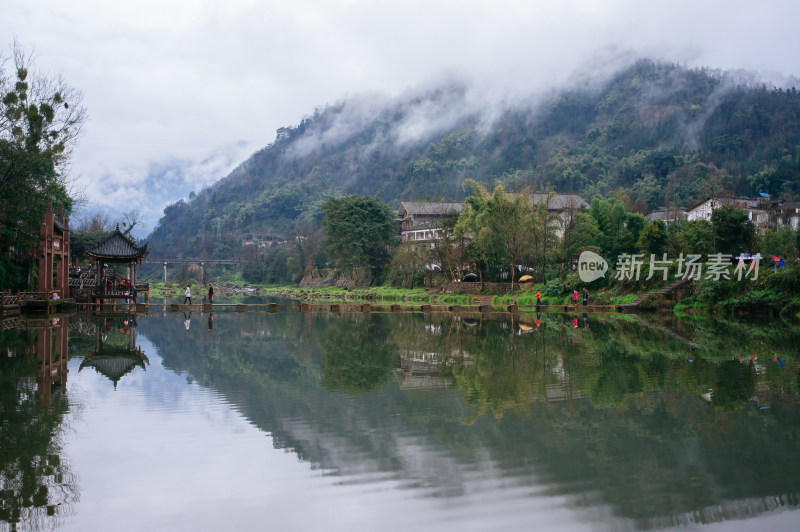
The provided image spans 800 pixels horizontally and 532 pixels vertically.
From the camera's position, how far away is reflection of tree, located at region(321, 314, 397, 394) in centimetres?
1002

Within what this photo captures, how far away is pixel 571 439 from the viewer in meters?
6.54

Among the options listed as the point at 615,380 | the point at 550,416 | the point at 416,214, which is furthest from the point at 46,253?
the point at 416,214

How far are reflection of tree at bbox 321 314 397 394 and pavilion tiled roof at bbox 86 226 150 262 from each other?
51.7ft

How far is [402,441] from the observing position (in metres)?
6.59

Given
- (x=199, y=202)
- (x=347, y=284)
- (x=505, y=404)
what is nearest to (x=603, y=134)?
(x=347, y=284)

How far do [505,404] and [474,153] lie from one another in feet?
377

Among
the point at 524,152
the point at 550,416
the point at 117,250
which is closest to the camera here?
the point at 550,416

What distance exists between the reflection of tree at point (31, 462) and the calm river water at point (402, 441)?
0.08ft

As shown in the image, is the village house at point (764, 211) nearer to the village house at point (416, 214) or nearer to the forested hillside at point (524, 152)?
the forested hillside at point (524, 152)

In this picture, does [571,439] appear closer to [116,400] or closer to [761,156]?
[116,400]

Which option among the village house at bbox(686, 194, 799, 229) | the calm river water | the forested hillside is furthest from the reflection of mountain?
the forested hillside

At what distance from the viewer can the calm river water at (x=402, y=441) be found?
4781mm

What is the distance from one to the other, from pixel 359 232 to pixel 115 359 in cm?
3875

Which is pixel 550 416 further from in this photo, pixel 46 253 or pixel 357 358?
pixel 46 253
